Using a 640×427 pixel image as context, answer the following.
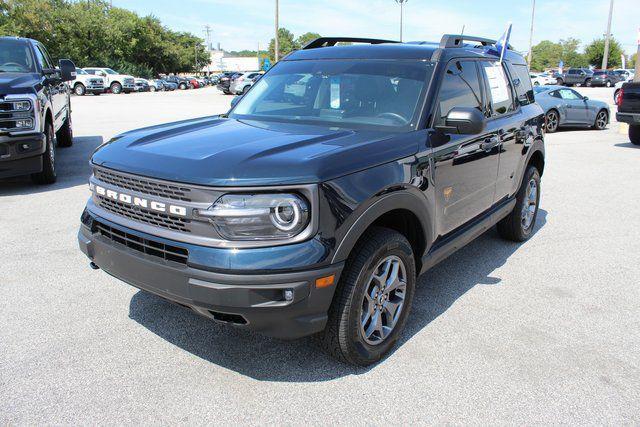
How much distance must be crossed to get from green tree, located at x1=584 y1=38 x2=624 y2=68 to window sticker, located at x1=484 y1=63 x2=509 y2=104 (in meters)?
97.2

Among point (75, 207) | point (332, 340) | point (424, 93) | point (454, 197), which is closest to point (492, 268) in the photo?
point (454, 197)

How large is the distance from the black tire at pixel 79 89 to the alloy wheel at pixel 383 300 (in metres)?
36.6

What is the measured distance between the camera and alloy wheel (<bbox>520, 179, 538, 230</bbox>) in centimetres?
546

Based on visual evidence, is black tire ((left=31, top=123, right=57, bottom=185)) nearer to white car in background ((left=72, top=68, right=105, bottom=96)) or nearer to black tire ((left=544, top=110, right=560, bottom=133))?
black tire ((left=544, top=110, right=560, bottom=133))

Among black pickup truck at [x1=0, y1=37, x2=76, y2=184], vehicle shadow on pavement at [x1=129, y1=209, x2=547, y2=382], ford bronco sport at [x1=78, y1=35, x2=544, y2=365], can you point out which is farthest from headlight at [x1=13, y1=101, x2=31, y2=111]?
vehicle shadow on pavement at [x1=129, y1=209, x2=547, y2=382]

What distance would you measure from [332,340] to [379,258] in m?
0.52

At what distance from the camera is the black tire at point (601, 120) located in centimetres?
1668

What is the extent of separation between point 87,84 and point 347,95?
3610cm

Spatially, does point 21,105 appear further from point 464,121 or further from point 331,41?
point 464,121

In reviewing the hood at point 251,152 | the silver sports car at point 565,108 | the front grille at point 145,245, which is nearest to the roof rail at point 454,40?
the hood at point 251,152

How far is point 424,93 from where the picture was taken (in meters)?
3.56

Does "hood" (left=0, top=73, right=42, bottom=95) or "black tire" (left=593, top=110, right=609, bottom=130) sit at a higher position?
"hood" (left=0, top=73, right=42, bottom=95)

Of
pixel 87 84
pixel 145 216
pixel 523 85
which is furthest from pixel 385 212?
pixel 87 84

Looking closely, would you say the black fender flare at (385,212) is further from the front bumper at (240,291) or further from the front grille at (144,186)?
the front grille at (144,186)
